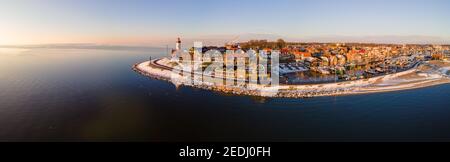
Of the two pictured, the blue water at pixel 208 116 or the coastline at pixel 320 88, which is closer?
the blue water at pixel 208 116

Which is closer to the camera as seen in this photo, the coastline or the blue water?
the blue water

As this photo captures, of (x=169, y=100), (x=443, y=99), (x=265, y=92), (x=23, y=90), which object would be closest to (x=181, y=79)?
(x=169, y=100)

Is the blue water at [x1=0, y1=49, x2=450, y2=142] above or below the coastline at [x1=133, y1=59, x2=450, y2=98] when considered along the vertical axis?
Result: below

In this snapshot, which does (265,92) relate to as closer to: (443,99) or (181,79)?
(181,79)

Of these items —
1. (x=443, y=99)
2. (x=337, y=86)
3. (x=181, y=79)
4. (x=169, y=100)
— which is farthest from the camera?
(x=181, y=79)

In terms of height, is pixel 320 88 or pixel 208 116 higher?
pixel 320 88

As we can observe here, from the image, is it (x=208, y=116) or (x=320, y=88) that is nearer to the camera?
(x=208, y=116)

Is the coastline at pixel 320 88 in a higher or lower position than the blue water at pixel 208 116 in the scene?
higher

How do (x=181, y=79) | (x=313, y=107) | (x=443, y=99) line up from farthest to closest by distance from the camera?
(x=181, y=79)
(x=443, y=99)
(x=313, y=107)
